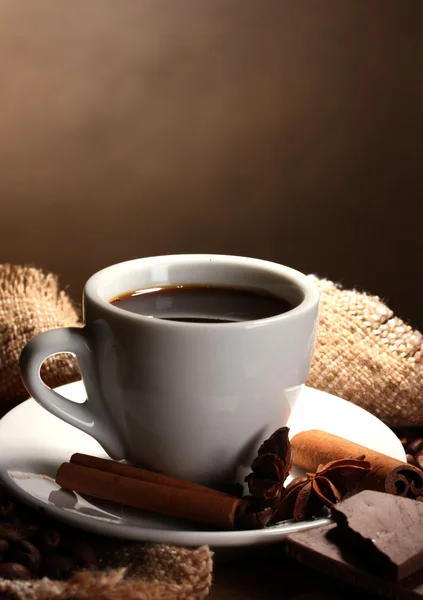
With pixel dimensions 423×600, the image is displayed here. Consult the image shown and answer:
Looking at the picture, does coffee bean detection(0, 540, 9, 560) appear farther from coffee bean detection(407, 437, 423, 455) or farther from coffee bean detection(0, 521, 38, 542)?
coffee bean detection(407, 437, 423, 455)

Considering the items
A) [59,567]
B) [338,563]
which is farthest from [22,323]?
[338,563]

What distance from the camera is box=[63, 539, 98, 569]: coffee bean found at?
42.8 inches

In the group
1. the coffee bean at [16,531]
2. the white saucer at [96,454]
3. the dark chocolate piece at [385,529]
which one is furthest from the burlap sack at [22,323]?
the dark chocolate piece at [385,529]

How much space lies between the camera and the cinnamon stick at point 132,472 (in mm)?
1167

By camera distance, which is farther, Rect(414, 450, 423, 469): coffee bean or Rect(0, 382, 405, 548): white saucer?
Rect(414, 450, 423, 469): coffee bean

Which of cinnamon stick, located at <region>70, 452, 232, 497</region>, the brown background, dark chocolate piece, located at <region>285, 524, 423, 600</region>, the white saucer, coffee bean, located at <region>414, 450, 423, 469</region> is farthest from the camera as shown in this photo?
the brown background

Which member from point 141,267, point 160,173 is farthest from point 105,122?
point 141,267

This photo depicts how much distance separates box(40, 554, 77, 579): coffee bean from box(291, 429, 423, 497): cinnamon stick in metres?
0.37

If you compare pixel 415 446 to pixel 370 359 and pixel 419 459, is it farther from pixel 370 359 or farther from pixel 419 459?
pixel 370 359

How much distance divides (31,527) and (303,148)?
1841mm

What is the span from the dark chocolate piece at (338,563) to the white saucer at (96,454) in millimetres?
31

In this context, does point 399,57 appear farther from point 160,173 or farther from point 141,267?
point 141,267

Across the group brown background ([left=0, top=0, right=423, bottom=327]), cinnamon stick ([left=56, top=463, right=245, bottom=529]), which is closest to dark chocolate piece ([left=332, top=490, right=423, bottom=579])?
cinnamon stick ([left=56, top=463, right=245, bottom=529])

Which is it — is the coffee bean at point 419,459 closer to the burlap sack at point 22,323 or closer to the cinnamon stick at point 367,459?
the cinnamon stick at point 367,459
